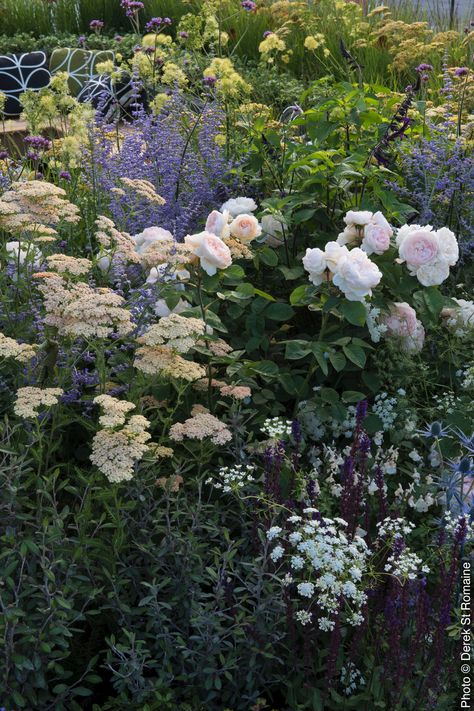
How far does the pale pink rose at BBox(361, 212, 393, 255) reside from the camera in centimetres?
274

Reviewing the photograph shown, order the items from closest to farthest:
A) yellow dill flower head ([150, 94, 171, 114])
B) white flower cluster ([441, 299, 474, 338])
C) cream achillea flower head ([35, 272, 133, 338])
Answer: cream achillea flower head ([35, 272, 133, 338]) → white flower cluster ([441, 299, 474, 338]) → yellow dill flower head ([150, 94, 171, 114])

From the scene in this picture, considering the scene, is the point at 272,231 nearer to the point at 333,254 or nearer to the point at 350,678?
the point at 333,254

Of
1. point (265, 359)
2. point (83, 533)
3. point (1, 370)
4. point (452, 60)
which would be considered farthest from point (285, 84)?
point (83, 533)

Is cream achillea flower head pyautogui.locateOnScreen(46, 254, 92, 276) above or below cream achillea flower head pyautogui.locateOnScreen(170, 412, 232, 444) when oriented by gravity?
above

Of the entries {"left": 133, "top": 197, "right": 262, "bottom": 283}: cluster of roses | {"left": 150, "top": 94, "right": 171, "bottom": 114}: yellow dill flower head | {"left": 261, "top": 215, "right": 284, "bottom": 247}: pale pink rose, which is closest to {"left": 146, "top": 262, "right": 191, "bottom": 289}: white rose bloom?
{"left": 133, "top": 197, "right": 262, "bottom": 283}: cluster of roses

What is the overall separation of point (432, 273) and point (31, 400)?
54.1 inches

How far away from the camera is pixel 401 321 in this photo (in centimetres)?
291

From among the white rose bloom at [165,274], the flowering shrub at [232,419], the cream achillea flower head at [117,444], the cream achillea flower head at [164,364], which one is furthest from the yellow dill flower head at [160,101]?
the cream achillea flower head at [117,444]

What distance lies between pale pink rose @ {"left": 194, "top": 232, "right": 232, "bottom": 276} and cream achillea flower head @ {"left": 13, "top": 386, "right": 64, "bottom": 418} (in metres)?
0.69

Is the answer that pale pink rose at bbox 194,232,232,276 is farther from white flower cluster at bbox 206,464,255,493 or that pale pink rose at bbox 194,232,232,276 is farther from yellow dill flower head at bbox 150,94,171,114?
yellow dill flower head at bbox 150,94,171,114

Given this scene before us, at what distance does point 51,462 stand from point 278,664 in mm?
803

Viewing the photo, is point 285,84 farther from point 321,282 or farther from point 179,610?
point 179,610

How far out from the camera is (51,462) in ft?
8.07

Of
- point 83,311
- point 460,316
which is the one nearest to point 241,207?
point 460,316
